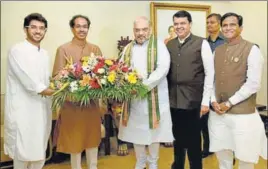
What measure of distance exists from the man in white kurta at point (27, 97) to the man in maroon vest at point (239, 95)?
1333 millimetres

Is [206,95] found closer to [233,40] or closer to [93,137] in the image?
[233,40]

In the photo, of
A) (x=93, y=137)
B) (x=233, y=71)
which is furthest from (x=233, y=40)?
(x=93, y=137)

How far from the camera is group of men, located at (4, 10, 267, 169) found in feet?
7.35

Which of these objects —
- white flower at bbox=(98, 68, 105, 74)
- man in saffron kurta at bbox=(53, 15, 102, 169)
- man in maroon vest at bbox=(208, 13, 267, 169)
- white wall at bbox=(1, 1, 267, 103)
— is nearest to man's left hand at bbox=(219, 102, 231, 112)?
man in maroon vest at bbox=(208, 13, 267, 169)

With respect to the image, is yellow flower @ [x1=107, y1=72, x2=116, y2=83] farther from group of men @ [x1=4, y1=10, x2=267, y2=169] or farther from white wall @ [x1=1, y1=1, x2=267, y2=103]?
white wall @ [x1=1, y1=1, x2=267, y2=103]

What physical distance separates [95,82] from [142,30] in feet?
2.05

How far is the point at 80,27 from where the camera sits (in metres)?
2.49

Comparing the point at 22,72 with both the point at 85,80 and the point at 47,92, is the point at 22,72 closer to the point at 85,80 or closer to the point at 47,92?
the point at 47,92

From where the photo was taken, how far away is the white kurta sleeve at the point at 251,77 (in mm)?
2168

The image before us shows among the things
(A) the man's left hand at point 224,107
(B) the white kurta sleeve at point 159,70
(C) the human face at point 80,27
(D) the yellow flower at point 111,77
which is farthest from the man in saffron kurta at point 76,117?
(A) the man's left hand at point 224,107

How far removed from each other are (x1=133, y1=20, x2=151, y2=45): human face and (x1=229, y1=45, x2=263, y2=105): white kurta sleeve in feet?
2.73

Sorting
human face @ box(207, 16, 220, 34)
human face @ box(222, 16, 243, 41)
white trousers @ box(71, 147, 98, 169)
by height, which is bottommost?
white trousers @ box(71, 147, 98, 169)

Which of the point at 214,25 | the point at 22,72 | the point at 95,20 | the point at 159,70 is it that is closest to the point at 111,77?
the point at 159,70

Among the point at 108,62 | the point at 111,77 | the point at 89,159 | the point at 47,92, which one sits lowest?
the point at 89,159
